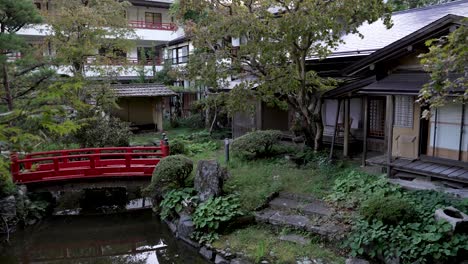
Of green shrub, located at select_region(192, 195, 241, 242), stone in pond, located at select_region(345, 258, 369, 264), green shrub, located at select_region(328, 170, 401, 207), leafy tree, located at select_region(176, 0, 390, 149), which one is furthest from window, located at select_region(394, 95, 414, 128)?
green shrub, located at select_region(192, 195, 241, 242)

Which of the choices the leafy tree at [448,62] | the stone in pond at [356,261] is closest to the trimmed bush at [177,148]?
the stone in pond at [356,261]

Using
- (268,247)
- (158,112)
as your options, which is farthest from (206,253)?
(158,112)

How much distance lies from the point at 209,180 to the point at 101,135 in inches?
260

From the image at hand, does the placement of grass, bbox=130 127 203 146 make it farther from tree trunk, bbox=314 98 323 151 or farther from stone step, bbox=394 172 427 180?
stone step, bbox=394 172 427 180

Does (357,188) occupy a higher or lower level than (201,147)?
higher

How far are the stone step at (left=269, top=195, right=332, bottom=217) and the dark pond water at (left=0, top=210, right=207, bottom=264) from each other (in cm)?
264

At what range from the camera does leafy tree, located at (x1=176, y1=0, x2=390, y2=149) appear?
34.7ft

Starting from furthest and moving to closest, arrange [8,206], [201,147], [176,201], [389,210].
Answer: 1. [201,147]
2. [176,201]
3. [8,206]
4. [389,210]

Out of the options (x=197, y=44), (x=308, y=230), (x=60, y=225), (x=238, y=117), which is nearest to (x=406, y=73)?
(x=308, y=230)

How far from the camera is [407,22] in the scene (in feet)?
49.9

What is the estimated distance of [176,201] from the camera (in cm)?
1148

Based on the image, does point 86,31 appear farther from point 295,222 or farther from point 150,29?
point 150,29

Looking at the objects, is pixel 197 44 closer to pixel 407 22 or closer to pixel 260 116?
pixel 260 116

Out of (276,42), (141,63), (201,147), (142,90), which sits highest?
(141,63)
